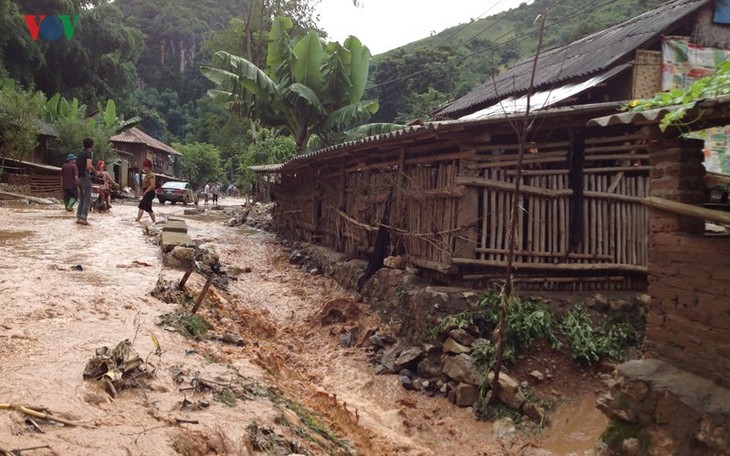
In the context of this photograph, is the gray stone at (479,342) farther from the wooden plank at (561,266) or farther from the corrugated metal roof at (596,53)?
the corrugated metal roof at (596,53)

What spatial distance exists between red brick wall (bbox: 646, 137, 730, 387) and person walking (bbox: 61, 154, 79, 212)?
39.3ft

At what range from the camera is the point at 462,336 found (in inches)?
254

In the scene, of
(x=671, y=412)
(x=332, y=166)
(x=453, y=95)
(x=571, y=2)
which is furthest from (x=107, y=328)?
(x=571, y=2)

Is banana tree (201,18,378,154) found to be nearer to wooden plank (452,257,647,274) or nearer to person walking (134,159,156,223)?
person walking (134,159,156,223)

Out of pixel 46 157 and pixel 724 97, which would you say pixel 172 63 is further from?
pixel 724 97

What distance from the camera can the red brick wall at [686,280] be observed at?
11.9 ft

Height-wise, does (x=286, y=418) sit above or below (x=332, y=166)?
below

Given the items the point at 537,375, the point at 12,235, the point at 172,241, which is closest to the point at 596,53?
the point at 537,375

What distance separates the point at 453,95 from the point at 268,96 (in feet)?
49.0

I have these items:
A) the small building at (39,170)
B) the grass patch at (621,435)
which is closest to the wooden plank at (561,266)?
the grass patch at (621,435)

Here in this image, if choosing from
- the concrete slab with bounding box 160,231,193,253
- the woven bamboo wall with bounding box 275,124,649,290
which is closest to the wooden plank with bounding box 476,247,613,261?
the woven bamboo wall with bounding box 275,124,649,290

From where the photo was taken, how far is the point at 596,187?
7.41 m

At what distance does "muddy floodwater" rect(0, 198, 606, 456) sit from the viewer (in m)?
3.11

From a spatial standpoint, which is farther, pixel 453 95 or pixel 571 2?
pixel 571 2
